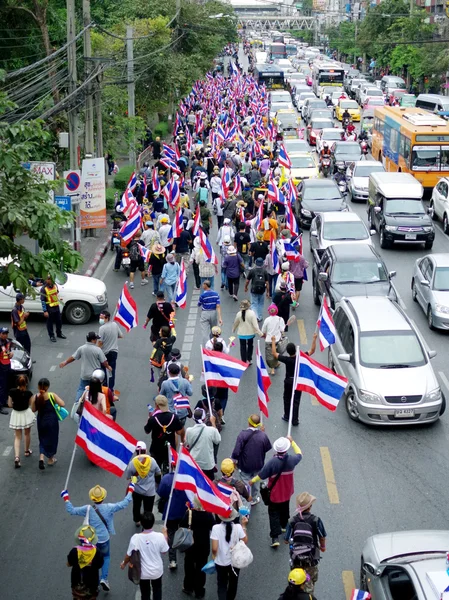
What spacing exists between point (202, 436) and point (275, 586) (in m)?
1.98

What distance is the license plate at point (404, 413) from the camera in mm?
14820

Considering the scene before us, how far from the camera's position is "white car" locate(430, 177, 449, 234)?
1167 inches

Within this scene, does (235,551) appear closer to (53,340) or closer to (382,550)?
(382,550)

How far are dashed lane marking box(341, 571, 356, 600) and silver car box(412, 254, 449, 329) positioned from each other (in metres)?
9.81

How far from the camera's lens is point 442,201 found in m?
30.1

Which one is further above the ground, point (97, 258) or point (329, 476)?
point (329, 476)

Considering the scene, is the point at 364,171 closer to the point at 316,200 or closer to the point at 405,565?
the point at 316,200

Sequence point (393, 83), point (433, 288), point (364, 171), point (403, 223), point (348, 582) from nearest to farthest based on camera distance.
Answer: point (348, 582) → point (433, 288) → point (403, 223) → point (364, 171) → point (393, 83)

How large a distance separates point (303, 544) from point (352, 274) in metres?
11.2

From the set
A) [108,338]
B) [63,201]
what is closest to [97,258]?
[63,201]

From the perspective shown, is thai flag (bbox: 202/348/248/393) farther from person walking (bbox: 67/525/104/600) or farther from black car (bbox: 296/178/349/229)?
black car (bbox: 296/178/349/229)

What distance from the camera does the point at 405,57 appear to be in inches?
3265

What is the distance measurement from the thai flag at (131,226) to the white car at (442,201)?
33.5 feet

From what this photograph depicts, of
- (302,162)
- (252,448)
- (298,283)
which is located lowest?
(302,162)
